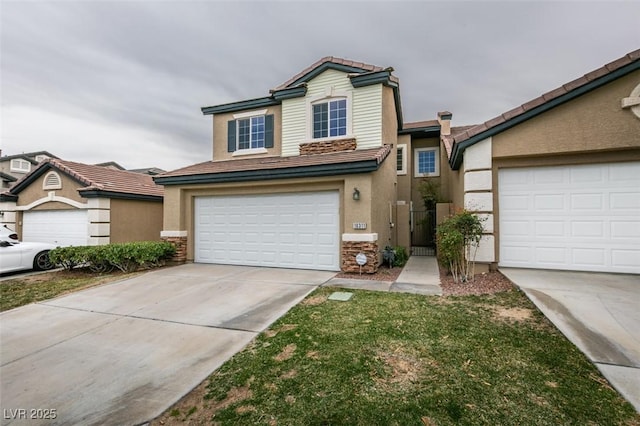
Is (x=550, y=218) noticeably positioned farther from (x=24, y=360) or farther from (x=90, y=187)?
(x=90, y=187)

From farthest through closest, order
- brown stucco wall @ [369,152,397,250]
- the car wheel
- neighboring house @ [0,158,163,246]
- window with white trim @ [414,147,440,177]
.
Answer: window with white trim @ [414,147,440,177], neighboring house @ [0,158,163,246], the car wheel, brown stucco wall @ [369,152,397,250]

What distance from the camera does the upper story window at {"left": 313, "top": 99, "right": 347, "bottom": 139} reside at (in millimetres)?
10641

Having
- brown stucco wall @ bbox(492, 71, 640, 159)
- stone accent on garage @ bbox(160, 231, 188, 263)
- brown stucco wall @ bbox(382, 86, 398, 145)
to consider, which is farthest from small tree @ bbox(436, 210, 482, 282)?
A: stone accent on garage @ bbox(160, 231, 188, 263)

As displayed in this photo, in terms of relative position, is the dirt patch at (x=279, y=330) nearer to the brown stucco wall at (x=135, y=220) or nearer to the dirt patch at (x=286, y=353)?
the dirt patch at (x=286, y=353)

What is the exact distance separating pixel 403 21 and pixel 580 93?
5.37m

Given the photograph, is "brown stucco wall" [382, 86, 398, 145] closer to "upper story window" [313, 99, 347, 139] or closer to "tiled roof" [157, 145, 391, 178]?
"tiled roof" [157, 145, 391, 178]

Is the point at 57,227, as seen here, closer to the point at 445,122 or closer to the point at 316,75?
the point at 316,75

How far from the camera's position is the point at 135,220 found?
13.0m

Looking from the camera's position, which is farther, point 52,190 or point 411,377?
point 52,190

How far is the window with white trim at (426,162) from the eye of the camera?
1611cm

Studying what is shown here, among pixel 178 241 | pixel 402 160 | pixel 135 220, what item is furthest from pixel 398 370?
pixel 402 160

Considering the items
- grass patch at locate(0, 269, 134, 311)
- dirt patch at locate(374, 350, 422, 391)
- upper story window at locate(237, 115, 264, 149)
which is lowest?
grass patch at locate(0, 269, 134, 311)

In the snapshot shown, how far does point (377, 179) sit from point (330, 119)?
3.47 metres

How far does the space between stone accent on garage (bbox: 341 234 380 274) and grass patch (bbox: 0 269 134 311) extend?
6.32 metres
